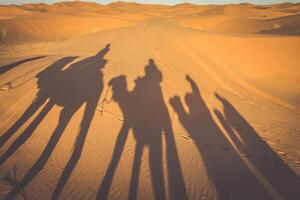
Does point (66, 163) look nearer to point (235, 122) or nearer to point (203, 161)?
point (203, 161)

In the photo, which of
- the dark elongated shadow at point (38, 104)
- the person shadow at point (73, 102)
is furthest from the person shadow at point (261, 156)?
the dark elongated shadow at point (38, 104)

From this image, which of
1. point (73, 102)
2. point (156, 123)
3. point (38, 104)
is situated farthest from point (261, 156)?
point (38, 104)

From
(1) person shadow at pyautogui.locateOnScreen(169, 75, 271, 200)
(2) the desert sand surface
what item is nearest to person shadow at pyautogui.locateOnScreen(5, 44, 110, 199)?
(2) the desert sand surface

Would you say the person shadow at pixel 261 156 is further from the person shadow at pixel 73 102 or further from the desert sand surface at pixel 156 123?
the person shadow at pixel 73 102

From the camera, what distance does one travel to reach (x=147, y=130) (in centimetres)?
583

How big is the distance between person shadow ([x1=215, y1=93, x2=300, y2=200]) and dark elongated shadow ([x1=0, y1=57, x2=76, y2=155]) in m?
4.72

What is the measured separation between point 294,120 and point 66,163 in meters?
6.42

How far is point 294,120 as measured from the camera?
7312 mm

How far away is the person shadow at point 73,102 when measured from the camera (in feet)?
14.3

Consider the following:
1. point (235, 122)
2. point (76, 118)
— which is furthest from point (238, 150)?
point (76, 118)

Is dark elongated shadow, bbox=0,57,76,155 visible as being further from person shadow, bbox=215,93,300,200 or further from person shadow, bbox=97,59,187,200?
person shadow, bbox=215,93,300,200

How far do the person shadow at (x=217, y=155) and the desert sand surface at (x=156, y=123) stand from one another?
23mm

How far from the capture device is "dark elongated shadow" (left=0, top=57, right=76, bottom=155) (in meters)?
5.27

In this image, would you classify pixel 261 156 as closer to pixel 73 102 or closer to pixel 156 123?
pixel 156 123
